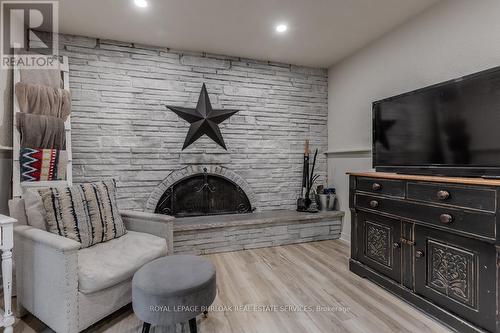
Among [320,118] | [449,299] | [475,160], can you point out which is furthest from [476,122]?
[320,118]

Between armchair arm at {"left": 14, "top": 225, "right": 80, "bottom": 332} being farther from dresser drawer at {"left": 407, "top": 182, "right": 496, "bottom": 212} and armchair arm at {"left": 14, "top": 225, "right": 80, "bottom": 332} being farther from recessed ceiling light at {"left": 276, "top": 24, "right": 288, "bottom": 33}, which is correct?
recessed ceiling light at {"left": 276, "top": 24, "right": 288, "bottom": 33}

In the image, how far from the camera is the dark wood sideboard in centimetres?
140

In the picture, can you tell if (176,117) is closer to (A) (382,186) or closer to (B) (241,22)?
(B) (241,22)

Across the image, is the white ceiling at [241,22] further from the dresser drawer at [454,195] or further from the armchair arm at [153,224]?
the armchair arm at [153,224]

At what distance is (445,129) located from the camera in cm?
184

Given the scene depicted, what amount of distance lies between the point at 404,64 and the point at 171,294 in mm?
2785

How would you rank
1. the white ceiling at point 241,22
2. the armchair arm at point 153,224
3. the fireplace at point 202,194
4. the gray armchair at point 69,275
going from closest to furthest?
1. the gray armchair at point 69,275
2. the armchair arm at point 153,224
3. the white ceiling at point 241,22
4. the fireplace at point 202,194

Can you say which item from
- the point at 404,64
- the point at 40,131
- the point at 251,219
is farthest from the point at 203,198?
the point at 404,64

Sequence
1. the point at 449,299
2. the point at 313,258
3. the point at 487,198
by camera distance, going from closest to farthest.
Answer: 1. the point at 487,198
2. the point at 449,299
3. the point at 313,258

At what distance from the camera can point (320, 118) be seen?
3732 mm

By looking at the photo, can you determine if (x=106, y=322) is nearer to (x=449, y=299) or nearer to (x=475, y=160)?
(x=449, y=299)

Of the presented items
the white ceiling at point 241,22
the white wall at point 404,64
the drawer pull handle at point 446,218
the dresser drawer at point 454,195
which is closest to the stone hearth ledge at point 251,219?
the white wall at point 404,64

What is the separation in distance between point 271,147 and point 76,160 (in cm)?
226

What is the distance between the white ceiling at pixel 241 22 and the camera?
2.20 metres
